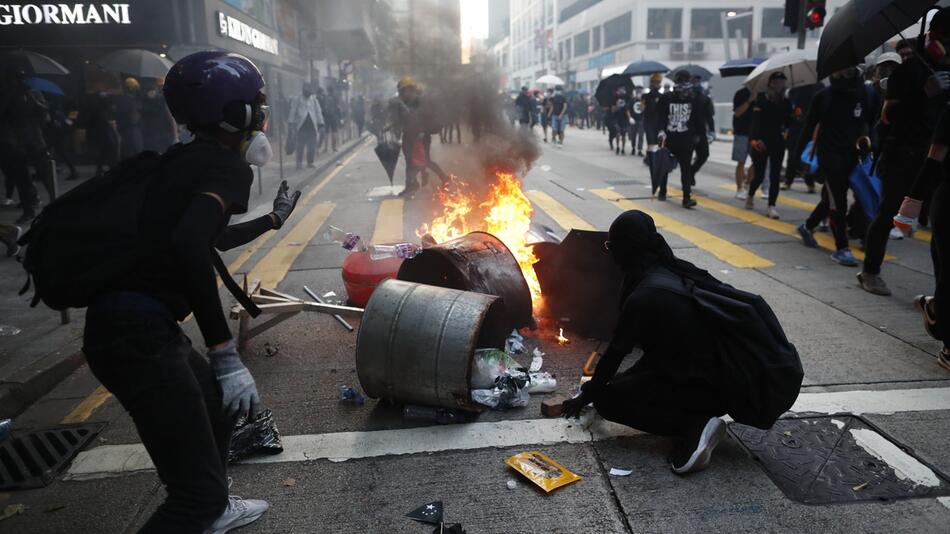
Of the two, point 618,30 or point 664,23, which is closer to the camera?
point 664,23

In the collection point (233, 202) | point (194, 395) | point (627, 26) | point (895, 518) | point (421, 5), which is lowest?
point (895, 518)

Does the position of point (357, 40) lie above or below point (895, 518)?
above

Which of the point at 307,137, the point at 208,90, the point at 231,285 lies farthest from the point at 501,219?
the point at 307,137

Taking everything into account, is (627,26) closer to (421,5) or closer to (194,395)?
(421,5)

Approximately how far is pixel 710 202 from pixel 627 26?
4841cm

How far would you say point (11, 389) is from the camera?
3.91m

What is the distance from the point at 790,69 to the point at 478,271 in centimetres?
968

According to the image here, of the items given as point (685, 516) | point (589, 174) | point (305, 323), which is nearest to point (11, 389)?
point (305, 323)

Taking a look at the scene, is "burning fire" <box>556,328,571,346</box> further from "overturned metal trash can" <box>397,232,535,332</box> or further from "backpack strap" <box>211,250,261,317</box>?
"backpack strap" <box>211,250,261,317</box>

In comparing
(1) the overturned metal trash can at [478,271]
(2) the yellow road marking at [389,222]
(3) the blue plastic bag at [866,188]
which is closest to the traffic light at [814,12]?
(3) the blue plastic bag at [866,188]

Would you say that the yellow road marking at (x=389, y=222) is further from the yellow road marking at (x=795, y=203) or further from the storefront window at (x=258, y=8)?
the storefront window at (x=258, y=8)

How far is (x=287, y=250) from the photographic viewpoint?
7.98 meters

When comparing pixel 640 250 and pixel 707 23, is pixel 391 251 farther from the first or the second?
pixel 707 23

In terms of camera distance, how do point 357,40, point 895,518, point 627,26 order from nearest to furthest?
1. point 895,518
2. point 357,40
3. point 627,26
